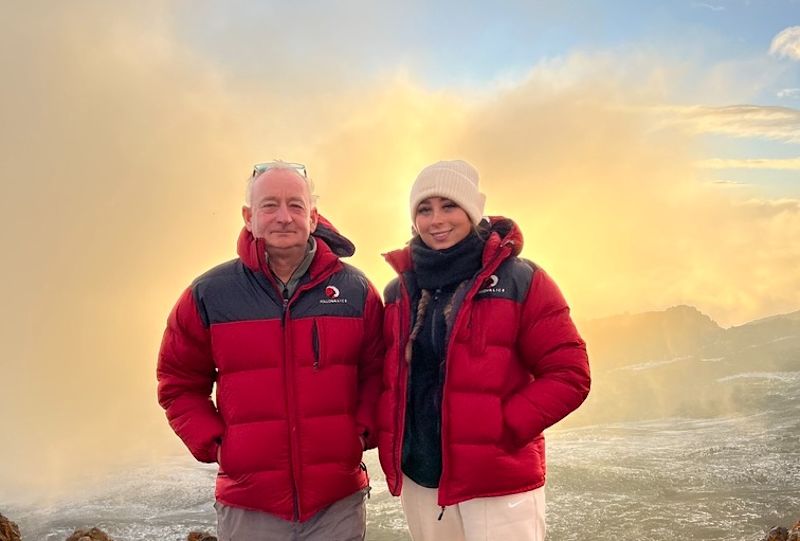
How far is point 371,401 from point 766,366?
15167 cm

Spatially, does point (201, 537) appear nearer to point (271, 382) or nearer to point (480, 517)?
point (271, 382)

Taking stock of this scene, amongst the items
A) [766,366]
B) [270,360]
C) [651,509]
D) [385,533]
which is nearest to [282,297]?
[270,360]

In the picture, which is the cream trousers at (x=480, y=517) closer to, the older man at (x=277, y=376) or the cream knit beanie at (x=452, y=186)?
the older man at (x=277, y=376)

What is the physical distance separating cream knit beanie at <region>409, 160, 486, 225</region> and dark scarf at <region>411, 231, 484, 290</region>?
277 millimetres

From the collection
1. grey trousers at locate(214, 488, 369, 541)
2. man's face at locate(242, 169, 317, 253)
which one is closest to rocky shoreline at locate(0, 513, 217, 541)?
grey trousers at locate(214, 488, 369, 541)

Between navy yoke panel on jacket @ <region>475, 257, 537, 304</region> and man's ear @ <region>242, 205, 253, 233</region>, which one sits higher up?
man's ear @ <region>242, 205, 253, 233</region>

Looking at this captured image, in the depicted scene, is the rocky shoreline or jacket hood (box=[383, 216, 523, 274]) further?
the rocky shoreline

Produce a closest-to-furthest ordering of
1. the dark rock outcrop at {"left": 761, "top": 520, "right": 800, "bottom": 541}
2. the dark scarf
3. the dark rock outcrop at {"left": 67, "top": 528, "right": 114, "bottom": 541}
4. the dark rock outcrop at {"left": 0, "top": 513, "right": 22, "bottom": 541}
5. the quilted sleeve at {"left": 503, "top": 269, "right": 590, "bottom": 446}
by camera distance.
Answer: the quilted sleeve at {"left": 503, "top": 269, "right": 590, "bottom": 446} < the dark scarf < the dark rock outcrop at {"left": 761, "top": 520, "right": 800, "bottom": 541} < the dark rock outcrop at {"left": 0, "top": 513, "right": 22, "bottom": 541} < the dark rock outcrop at {"left": 67, "top": 528, "right": 114, "bottom": 541}

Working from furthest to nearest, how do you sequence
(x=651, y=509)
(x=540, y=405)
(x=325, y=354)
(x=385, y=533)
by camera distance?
1. (x=651, y=509)
2. (x=385, y=533)
3. (x=325, y=354)
4. (x=540, y=405)

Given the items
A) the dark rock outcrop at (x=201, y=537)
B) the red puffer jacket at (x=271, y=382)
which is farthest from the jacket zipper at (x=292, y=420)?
the dark rock outcrop at (x=201, y=537)

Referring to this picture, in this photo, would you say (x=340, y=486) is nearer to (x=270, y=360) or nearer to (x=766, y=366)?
(x=270, y=360)

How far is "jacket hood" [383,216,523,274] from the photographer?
5281 mm

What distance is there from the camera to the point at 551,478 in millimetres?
69312

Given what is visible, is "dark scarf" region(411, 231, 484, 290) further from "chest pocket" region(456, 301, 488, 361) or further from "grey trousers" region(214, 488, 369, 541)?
"grey trousers" region(214, 488, 369, 541)
